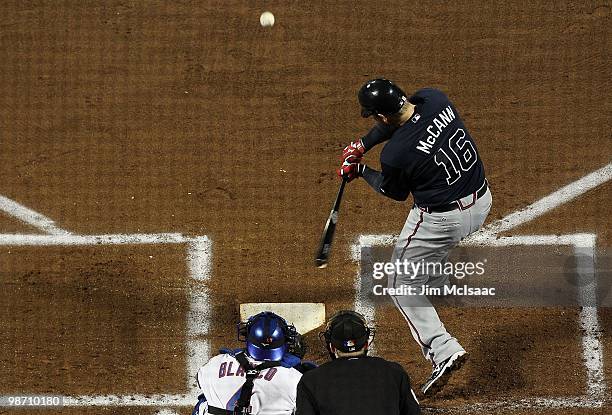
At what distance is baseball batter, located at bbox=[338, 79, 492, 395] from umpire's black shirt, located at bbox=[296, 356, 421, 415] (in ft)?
5.68

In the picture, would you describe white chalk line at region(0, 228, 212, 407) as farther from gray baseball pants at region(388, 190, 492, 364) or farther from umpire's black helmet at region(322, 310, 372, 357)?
umpire's black helmet at region(322, 310, 372, 357)

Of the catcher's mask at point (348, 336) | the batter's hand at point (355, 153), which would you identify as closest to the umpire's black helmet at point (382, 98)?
the batter's hand at point (355, 153)

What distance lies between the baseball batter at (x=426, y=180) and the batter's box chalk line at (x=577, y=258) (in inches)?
20.1

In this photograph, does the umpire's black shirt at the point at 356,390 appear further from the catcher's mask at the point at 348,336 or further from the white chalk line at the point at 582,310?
the white chalk line at the point at 582,310

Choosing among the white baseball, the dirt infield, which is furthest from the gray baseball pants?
the white baseball

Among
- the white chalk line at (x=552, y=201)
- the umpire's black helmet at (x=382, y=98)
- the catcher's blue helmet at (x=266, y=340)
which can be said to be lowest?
the catcher's blue helmet at (x=266, y=340)

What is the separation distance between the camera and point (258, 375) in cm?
507

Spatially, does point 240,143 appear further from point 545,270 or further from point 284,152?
point 545,270

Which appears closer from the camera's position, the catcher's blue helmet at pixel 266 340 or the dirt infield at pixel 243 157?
the catcher's blue helmet at pixel 266 340

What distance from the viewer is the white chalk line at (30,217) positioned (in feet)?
24.3

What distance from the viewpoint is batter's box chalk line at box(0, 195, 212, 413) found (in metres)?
6.64

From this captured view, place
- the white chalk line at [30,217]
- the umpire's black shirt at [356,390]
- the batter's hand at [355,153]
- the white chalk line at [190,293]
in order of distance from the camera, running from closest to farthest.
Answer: the umpire's black shirt at [356,390] < the batter's hand at [355,153] < the white chalk line at [190,293] < the white chalk line at [30,217]

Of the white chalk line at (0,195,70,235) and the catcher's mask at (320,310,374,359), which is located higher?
the white chalk line at (0,195,70,235)

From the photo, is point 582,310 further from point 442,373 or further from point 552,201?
point 442,373
